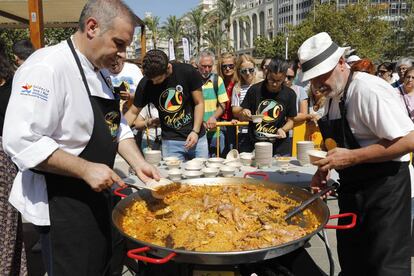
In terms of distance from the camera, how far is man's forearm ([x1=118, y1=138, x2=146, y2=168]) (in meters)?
2.22

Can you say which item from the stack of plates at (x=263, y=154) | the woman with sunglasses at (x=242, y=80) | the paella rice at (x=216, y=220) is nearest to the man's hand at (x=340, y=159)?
the paella rice at (x=216, y=220)

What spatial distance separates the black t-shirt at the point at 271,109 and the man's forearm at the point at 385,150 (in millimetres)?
2021

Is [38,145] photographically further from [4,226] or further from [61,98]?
[4,226]

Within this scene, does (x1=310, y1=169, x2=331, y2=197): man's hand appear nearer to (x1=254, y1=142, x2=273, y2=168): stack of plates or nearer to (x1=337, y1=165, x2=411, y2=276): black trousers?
(x1=337, y1=165, x2=411, y2=276): black trousers

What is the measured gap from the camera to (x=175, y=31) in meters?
59.1

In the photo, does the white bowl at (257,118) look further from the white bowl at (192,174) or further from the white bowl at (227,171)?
the white bowl at (192,174)

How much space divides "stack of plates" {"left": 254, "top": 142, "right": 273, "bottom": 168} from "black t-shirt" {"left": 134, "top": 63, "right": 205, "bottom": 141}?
3.04 feet

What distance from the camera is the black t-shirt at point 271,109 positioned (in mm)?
4074

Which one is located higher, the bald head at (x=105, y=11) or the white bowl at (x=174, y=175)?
the bald head at (x=105, y=11)

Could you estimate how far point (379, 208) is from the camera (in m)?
2.14

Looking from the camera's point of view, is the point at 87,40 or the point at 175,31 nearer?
the point at 87,40

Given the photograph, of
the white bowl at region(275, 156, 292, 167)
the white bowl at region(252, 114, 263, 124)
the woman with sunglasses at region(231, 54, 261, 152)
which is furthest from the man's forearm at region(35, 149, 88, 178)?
the woman with sunglasses at region(231, 54, 261, 152)

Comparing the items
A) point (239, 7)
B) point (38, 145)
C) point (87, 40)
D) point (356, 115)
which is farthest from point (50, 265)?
point (239, 7)

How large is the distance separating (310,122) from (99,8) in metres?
3.84
